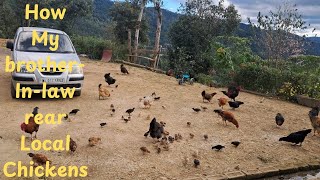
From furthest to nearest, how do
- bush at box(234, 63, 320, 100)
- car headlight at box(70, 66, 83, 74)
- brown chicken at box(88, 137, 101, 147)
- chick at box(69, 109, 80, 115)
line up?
1. bush at box(234, 63, 320, 100)
2. car headlight at box(70, 66, 83, 74)
3. chick at box(69, 109, 80, 115)
4. brown chicken at box(88, 137, 101, 147)

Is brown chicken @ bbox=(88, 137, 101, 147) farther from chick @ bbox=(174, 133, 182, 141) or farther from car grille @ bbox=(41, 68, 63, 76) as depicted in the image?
car grille @ bbox=(41, 68, 63, 76)

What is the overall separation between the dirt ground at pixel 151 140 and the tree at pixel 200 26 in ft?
39.5

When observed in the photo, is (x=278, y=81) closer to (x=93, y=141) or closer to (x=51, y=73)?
(x=51, y=73)

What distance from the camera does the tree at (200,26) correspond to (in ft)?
77.8

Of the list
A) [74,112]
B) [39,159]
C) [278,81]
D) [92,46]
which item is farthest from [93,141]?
[92,46]

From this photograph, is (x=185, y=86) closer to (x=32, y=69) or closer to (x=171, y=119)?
(x=171, y=119)

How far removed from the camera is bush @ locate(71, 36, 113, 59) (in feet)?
68.9

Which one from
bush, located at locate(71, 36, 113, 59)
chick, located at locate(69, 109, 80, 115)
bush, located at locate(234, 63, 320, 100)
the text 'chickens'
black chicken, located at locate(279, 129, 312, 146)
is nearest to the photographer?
the text 'chickens'

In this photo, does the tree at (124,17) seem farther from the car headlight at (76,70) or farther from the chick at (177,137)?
the chick at (177,137)

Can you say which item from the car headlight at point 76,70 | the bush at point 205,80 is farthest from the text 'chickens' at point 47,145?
the bush at point 205,80

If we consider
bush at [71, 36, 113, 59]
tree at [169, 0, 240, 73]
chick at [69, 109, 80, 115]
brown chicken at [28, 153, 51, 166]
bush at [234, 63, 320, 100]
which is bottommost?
brown chicken at [28, 153, 51, 166]

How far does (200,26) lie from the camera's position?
24562mm

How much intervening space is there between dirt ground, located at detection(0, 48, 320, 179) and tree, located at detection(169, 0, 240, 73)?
12052 millimetres

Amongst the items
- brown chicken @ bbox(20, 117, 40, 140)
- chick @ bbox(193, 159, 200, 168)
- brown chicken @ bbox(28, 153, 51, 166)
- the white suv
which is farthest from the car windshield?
chick @ bbox(193, 159, 200, 168)
